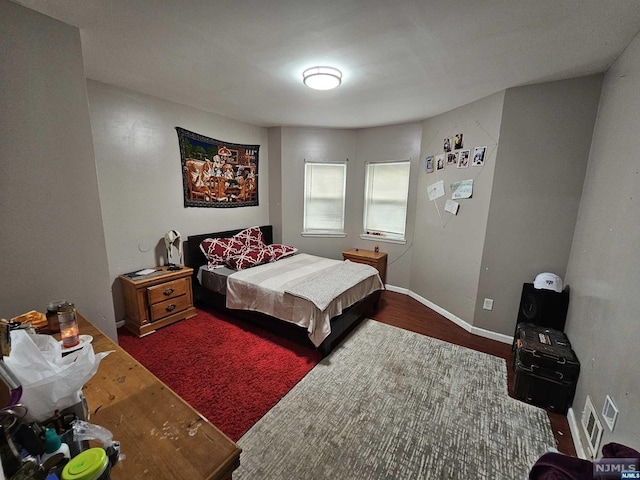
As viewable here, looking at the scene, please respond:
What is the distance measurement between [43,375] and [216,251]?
2.79 metres

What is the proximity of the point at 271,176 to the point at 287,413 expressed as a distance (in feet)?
11.3

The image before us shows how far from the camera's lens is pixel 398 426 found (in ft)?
5.75

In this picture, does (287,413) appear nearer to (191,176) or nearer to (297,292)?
(297,292)

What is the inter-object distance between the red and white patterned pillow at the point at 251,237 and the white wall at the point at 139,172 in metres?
0.53

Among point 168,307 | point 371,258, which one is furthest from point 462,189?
point 168,307

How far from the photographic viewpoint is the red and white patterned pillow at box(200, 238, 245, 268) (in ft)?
11.1

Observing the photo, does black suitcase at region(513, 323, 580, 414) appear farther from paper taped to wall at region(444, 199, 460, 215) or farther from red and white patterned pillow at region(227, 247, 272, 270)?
red and white patterned pillow at region(227, 247, 272, 270)

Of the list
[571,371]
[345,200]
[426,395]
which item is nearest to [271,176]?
[345,200]

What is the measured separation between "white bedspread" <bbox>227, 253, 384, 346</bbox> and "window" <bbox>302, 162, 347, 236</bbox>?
1.17 meters

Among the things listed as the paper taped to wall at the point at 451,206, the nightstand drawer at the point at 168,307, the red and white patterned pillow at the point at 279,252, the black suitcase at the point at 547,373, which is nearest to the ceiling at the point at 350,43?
the paper taped to wall at the point at 451,206

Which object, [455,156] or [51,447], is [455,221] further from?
[51,447]

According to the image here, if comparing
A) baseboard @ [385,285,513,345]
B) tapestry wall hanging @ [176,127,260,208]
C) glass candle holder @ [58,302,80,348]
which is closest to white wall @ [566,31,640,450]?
baseboard @ [385,285,513,345]

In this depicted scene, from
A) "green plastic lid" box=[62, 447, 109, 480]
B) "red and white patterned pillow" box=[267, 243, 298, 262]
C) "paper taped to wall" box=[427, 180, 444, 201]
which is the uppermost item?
"paper taped to wall" box=[427, 180, 444, 201]

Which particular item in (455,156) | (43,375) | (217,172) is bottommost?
(43,375)
